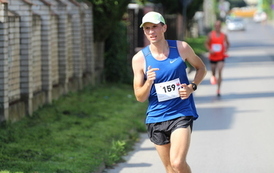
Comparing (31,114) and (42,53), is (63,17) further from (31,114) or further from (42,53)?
(31,114)

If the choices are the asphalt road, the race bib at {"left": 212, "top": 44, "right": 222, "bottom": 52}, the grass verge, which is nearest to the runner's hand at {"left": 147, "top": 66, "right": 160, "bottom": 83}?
the grass verge

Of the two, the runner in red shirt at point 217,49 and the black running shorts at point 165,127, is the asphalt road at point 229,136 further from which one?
the black running shorts at point 165,127

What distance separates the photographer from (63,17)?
1625cm

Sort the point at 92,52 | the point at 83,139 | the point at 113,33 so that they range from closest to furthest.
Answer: the point at 83,139 → the point at 92,52 → the point at 113,33

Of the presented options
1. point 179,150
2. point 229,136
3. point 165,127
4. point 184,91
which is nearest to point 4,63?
point 229,136

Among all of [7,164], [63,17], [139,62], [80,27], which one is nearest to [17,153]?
[7,164]

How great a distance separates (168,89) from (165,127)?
374mm

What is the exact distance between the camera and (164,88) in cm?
673

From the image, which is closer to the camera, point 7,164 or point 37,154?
point 7,164

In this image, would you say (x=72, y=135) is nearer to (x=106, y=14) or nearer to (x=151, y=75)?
(x=151, y=75)

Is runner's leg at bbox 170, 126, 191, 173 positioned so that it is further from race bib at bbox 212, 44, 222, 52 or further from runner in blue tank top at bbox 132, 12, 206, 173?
race bib at bbox 212, 44, 222, 52

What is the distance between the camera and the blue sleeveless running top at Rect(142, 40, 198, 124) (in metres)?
6.81

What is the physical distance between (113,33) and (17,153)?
435 inches

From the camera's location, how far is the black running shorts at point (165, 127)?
6.81 m
